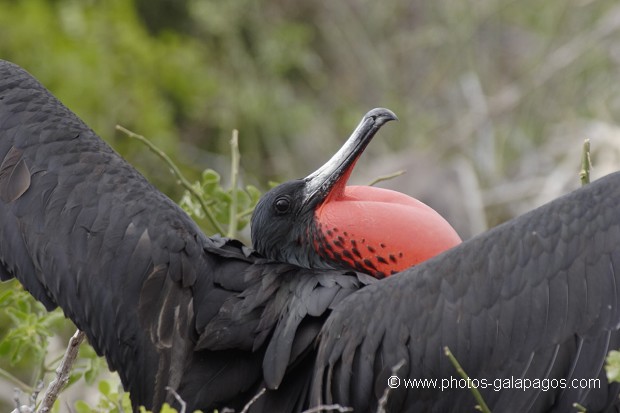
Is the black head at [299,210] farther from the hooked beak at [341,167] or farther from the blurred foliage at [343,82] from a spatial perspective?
the blurred foliage at [343,82]

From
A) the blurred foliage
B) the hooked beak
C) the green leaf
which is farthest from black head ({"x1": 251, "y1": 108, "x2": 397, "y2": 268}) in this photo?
the blurred foliage

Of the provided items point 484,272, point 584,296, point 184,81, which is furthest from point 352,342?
point 184,81

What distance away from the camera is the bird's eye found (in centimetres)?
372

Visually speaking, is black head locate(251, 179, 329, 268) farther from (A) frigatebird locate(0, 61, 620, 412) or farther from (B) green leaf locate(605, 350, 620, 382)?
(B) green leaf locate(605, 350, 620, 382)

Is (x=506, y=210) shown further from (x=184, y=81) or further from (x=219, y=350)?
(x=219, y=350)

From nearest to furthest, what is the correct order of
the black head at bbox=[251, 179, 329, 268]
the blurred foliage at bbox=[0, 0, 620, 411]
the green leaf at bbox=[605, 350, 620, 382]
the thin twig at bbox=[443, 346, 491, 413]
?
1. the green leaf at bbox=[605, 350, 620, 382]
2. the thin twig at bbox=[443, 346, 491, 413]
3. the black head at bbox=[251, 179, 329, 268]
4. the blurred foliage at bbox=[0, 0, 620, 411]

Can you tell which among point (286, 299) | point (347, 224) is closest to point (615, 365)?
→ point (286, 299)

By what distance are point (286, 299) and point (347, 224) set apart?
418 mm

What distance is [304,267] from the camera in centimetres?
356

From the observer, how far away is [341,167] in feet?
12.4

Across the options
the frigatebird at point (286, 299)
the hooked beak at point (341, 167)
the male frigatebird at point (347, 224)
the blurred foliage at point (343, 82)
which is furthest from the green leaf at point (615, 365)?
the blurred foliage at point (343, 82)

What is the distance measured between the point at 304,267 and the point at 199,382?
1.63 feet

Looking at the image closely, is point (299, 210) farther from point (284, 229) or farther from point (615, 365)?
point (615, 365)

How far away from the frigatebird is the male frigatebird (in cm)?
8
